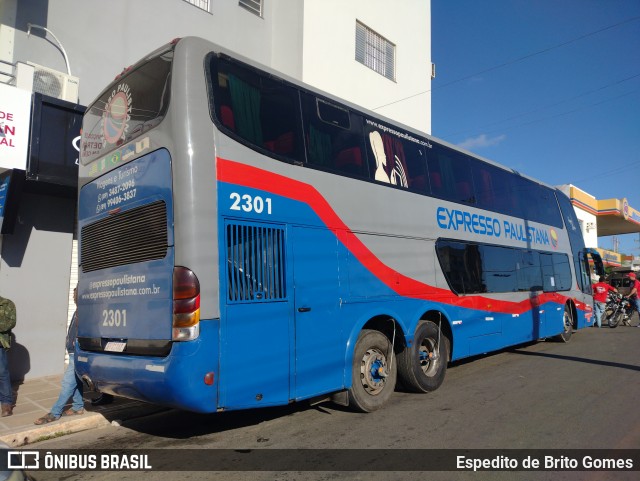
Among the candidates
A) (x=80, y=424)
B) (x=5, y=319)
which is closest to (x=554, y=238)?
(x=80, y=424)

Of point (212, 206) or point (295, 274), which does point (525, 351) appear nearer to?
point (295, 274)

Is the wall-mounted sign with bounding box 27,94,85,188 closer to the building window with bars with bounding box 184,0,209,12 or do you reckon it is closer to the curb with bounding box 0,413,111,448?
the curb with bounding box 0,413,111,448

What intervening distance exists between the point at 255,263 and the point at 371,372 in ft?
7.67

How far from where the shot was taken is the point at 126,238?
16.5 ft

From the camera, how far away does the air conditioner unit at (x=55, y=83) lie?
8.12m

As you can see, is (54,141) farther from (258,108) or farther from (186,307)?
(186,307)

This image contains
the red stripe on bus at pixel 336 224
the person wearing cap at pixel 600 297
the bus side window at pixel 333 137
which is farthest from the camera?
the person wearing cap at pixel 600 297

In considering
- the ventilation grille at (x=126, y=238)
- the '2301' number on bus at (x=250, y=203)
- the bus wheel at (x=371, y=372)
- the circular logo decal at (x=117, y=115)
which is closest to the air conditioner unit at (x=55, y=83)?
the circular logo decal at (x=117, y=115)

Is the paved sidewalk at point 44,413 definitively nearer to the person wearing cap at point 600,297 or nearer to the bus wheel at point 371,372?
the bus wheel at point 371,372

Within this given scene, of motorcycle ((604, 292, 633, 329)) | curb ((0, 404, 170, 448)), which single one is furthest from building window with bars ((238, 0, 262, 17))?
motorcycle ((604, 292, 633, 329))

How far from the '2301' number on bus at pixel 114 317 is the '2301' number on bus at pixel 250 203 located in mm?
1633

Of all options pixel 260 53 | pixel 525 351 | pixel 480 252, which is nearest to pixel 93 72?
pixel 260 53

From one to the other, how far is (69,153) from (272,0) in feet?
26.1

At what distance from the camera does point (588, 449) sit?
4652mm
